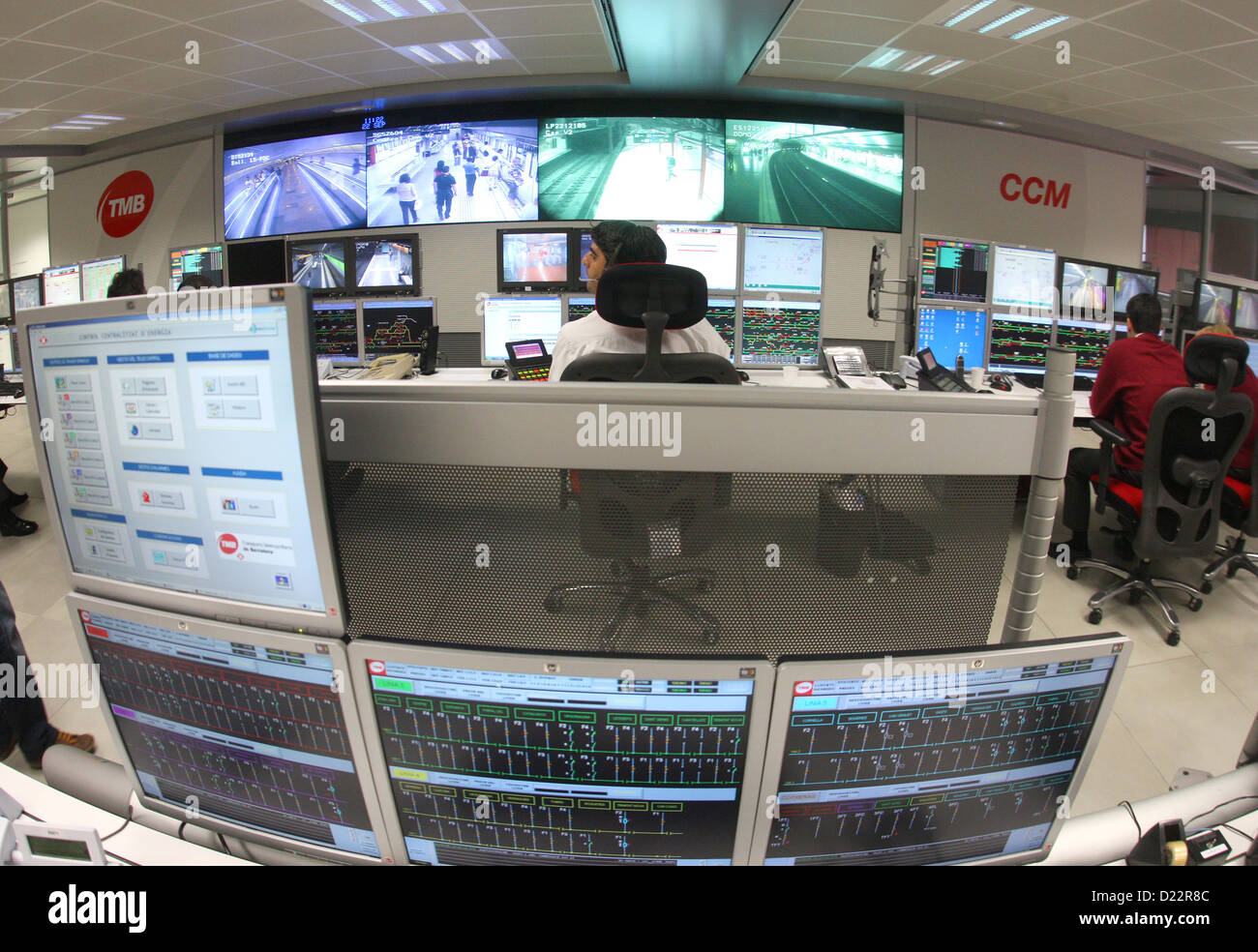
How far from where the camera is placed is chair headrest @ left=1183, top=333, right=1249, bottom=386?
2.00 metres

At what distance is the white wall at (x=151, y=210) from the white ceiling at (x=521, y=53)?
399 mm

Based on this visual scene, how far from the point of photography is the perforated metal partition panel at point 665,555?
0.59 meters

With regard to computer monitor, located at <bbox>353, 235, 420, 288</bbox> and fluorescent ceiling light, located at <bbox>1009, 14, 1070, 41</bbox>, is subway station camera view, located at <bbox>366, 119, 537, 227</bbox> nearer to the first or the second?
computer monitor, located at <bbox>353, 235, 420, 288</bbox>

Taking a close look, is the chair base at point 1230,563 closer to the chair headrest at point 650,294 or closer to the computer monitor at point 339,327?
the chair headrest at point 650,294

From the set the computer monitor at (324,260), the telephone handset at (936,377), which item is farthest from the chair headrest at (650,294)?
the computer monitor at (324,260)

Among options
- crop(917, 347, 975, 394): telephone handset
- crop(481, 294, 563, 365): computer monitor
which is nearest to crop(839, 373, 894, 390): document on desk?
crop(917, 347, 975, 394): telephone handset

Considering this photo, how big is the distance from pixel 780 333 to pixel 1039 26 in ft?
8.53

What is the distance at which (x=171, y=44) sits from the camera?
3641 millimetres

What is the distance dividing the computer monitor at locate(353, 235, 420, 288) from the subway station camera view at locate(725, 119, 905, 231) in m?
2.58

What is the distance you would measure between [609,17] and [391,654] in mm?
4240

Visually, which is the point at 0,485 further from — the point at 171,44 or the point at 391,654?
→ the point at 391,654

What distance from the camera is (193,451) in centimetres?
56

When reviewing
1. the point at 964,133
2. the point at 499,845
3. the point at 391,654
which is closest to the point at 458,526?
the point at 391,654
